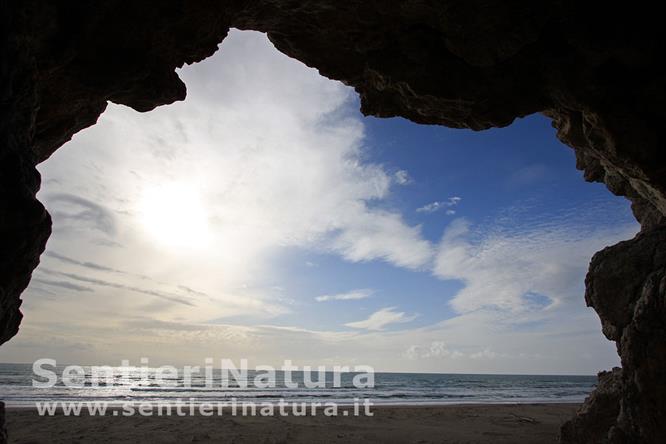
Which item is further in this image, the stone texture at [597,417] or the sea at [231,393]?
the sea at [231,393]

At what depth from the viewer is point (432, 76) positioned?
7172 mm

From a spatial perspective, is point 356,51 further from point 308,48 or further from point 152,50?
point 152,50

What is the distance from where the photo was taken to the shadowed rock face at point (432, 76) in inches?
169

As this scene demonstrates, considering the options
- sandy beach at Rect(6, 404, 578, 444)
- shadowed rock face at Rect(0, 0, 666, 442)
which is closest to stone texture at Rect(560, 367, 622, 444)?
shadowed rock face at Rect(0, 0, 666, 442)

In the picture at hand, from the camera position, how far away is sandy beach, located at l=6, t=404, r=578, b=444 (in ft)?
34.4

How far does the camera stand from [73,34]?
4898 millimetres

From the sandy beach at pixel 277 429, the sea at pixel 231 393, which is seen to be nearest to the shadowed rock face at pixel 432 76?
the sandy beach at pixel 277 429

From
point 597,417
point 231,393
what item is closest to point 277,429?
point 597,417

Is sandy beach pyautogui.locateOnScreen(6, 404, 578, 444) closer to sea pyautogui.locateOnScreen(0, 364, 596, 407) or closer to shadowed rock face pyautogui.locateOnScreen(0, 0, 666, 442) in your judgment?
shadowed rock face pyautogui.locateOnScreen(0, 0, 666, 442)

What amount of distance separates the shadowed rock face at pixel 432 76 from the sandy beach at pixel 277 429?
452 centimetres

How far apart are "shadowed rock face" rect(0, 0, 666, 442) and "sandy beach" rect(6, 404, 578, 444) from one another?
14.8ft

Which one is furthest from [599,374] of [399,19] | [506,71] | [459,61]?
[399,19]

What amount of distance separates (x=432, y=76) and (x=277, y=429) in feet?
36.8

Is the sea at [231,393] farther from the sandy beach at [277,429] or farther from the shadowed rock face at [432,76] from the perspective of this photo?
the shadowed rock face at [432,76]
